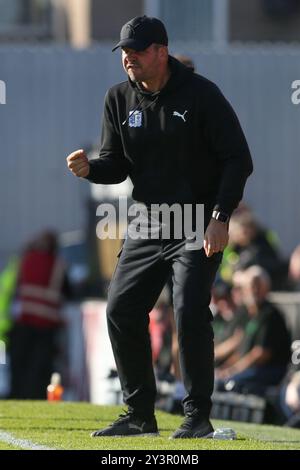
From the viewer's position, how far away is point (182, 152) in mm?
7699

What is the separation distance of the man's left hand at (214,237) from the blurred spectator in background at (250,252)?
21.2 ft

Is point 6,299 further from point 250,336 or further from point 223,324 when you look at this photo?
point 250,336

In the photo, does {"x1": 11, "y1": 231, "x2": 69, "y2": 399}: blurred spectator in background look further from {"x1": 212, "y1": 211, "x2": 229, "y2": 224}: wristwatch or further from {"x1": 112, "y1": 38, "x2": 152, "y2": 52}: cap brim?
{"x1": 112, "y1": 38, "x2": 152, "y2": 52}: cap brim

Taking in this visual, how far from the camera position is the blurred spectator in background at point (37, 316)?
1673 centimetres

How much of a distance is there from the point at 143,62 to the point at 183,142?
424mm

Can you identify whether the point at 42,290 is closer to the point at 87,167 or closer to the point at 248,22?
the point at 87,167

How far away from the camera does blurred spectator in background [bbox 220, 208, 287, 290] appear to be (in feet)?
47.3

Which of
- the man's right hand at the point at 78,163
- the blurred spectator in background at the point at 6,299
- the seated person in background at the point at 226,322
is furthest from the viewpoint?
the blurred spectator in background at the point at 6,299

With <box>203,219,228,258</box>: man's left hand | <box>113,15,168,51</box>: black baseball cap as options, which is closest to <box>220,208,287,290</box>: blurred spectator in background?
<box>203,219,228,258</box>: man's left hand

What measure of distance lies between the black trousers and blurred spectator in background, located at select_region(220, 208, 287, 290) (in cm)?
615

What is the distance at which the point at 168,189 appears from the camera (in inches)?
305

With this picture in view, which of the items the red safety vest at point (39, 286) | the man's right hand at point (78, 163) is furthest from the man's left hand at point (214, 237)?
the red safety vest at point (39, 286)

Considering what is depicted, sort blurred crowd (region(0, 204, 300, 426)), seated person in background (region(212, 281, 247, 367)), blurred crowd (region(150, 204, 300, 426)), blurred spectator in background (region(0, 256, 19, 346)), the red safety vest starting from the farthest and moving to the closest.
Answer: blurred spectator in background (region(0, 256, 19, 346)) < the red safety vest < seated person in background (region(212, 281, 247, 367)) < blurred crowd (region(0, 204, 300, 426)) < blurred crowd (region(150, 204, 300, 426))

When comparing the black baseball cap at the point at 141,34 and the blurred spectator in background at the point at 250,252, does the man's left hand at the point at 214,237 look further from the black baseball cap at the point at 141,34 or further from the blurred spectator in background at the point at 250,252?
the blurred spectator in background at the point at 250,252
